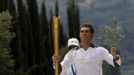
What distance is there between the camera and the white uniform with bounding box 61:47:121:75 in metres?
8.73

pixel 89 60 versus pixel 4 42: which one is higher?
pixel 89 60

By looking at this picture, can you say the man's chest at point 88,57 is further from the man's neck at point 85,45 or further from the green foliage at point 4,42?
the green foliage at point 4,42

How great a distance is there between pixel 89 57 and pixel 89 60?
0.14 feet

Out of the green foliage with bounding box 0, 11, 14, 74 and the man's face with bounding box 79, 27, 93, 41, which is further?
the green foliage with bounding box 0, 11, 14, 74

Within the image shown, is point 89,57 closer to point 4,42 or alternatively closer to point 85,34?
point 85,34

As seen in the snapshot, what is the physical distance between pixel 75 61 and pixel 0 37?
80.4 feet

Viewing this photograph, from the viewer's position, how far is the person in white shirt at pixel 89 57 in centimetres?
874

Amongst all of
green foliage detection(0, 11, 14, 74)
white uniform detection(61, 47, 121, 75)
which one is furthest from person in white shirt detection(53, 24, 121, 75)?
green foliage detection(0, 11, 14, 74)

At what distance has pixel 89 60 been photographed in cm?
878

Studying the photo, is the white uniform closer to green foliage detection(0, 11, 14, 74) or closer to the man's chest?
the man's chest

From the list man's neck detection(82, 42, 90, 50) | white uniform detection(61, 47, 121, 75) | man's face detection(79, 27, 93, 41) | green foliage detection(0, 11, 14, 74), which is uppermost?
man's face detection(79, 27, 93, 41)

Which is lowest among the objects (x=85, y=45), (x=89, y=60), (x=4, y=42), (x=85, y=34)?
(x=4, y=42)

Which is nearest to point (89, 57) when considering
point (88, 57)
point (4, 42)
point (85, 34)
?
point (88, 57)

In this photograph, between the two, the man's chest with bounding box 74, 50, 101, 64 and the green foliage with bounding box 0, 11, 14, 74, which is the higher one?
the man's chest with bounding box 74, 50, 101, 64
